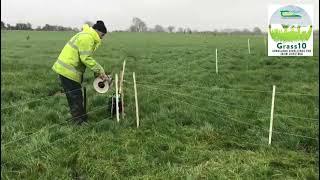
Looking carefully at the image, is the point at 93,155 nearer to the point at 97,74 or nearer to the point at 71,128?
the point at 71,128

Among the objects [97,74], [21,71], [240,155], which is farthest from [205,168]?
[21,71]

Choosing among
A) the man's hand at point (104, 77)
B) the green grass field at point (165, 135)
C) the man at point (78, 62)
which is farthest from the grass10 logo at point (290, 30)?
the man at point (78, 62)

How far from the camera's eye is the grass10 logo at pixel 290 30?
46.5 feet

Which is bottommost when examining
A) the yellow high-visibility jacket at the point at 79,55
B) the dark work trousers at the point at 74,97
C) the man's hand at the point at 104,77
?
the dark work trousers at the point at 74,97

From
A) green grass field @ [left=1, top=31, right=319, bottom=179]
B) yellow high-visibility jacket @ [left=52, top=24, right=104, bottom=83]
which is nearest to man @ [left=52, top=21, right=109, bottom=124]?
yellow high-visibility jacket @ [left=52, top=24, right=104, bottom=83]

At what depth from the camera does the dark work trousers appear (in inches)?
334

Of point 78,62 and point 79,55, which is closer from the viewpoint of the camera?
point 79,55

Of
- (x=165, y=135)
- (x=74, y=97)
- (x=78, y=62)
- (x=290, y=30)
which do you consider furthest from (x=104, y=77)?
(x=290, y=30)

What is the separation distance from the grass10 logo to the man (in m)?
7.39

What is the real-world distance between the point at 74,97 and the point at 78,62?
698 mm

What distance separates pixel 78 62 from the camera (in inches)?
328

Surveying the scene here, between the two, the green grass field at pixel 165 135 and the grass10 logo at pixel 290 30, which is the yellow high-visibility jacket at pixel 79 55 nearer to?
the green grass field at pixel 165 135

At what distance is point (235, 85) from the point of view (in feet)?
43.6

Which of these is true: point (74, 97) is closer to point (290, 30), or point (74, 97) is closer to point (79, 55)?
point (79, 55)
